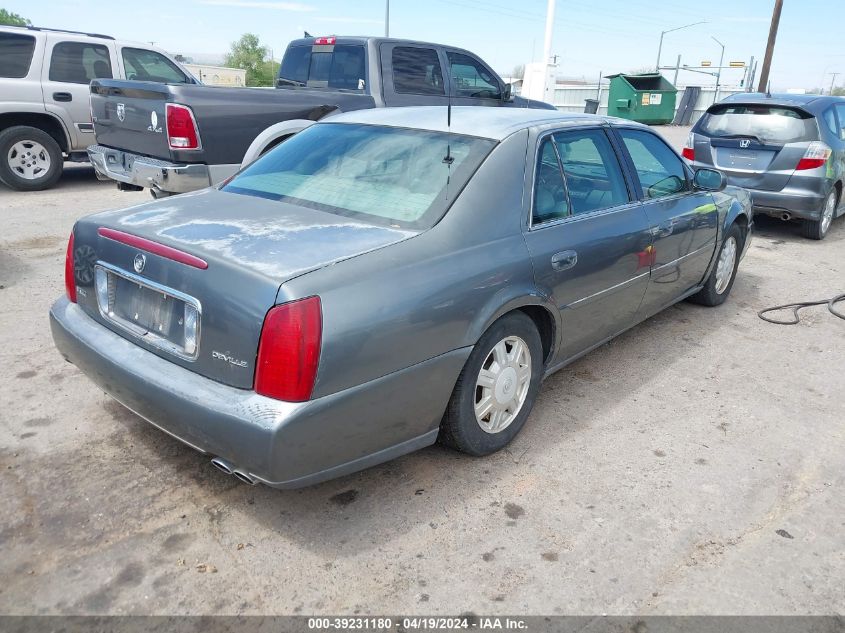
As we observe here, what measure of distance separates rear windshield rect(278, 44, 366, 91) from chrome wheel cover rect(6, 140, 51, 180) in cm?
337

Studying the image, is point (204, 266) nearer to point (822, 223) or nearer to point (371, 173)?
point (371, 173)

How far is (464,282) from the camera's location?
9.34ft

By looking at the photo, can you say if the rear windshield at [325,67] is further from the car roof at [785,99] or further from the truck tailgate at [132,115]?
the car roof at [785,99]

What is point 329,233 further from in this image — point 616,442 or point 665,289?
point 665,289

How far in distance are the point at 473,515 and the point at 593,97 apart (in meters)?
30.0

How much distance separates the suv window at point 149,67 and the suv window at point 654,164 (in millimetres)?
7298

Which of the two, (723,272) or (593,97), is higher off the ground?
(593,97)

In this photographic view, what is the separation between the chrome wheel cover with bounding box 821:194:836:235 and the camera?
8.11 meters

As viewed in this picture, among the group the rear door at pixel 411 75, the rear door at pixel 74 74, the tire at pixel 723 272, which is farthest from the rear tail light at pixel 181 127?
the tire at pixel 723 272

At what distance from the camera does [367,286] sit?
2.52 metres

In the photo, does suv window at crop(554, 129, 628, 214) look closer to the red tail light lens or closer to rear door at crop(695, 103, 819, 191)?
the red tail light lens

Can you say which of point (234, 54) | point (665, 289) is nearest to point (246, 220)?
point (665, 289)

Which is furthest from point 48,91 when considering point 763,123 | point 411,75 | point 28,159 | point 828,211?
point 828,211

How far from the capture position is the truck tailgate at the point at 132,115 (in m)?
6.27
